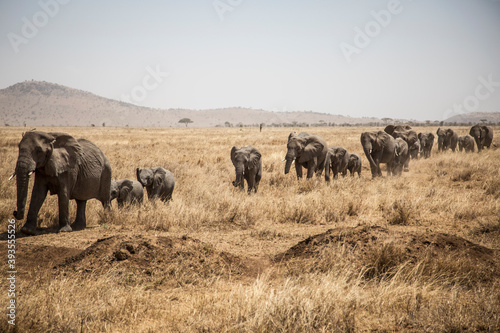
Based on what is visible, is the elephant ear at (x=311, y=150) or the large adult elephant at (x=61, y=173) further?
the elephant ear at (x=311, y=150)

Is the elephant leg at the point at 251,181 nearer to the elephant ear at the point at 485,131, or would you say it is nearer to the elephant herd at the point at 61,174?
the elephant herd at the point at 61,174

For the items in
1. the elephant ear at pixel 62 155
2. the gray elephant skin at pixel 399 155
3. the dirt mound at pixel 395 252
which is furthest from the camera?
the gray elephant skin at pixel 399 155

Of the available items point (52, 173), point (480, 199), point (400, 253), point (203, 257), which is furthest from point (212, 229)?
point (480, 199)

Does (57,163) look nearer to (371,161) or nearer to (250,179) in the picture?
(250,179)

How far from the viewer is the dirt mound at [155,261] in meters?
4.83

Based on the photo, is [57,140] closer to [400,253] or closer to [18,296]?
[18,296]

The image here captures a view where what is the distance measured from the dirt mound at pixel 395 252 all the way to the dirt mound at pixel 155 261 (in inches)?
42.9

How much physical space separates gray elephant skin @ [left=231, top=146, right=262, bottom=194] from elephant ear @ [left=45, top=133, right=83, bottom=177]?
225 inches

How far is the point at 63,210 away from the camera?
748cm

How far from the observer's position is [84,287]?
167 inches

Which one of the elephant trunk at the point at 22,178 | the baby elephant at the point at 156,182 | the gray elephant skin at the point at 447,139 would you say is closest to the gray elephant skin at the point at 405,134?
the gray elephant skin at the point at 447,139

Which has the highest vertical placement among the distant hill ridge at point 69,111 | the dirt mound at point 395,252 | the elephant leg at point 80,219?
the distant hill ridge at point 69,111

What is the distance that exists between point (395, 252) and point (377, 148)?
44.6ft

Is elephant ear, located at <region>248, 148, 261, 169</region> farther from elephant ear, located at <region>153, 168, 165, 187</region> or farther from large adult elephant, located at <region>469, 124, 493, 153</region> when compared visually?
large adult elephant, located at <region>469, 124, 493, 153</region>
